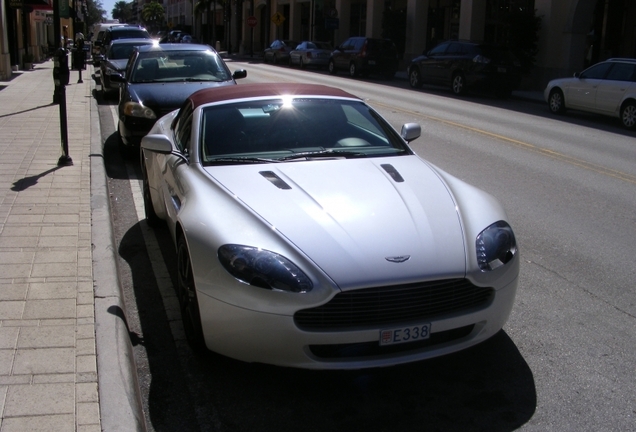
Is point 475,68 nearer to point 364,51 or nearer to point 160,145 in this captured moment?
point 364,51

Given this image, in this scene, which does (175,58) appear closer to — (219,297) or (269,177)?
(269,177)

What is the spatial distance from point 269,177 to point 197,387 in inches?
57.5

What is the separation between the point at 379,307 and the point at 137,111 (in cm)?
745

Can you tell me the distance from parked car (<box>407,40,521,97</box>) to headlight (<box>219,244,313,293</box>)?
21090mm

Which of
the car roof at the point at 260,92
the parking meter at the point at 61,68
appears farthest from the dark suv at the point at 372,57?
the car roof at the point at 260,92

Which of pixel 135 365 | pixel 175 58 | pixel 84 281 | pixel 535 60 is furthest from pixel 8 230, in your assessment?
pixel 535 60

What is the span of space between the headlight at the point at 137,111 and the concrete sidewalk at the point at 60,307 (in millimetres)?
869

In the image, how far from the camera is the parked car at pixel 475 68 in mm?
23938

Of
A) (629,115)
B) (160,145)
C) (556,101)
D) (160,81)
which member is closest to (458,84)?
(556,101)

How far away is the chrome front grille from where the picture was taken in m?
3.87

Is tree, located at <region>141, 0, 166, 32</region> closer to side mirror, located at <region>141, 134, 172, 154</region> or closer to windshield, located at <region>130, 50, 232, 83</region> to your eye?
windshield, located at <region>130, 50, 232, 83</region>

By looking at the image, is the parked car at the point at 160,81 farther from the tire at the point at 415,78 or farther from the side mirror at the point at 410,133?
the tire at the point at 415,78

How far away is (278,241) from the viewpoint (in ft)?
13.3

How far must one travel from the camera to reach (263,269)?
3.92 metres
